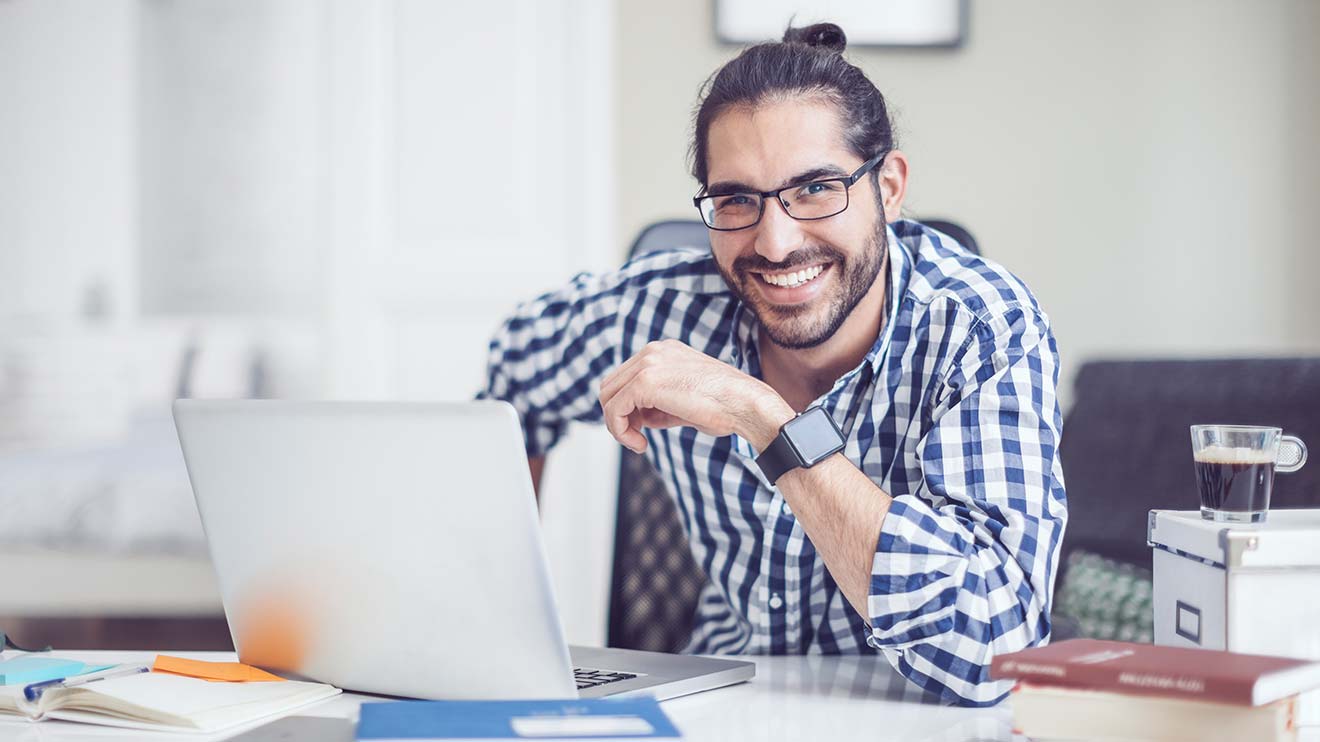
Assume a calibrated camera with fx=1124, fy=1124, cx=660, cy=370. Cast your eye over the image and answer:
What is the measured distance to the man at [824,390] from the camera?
3.14 feet

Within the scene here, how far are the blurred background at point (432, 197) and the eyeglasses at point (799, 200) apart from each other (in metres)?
1.12

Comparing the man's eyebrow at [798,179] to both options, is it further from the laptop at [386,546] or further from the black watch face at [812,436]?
the laptop at [386,546]

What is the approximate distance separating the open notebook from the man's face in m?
0.64

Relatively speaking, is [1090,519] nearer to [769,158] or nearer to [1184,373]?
[1184,373]

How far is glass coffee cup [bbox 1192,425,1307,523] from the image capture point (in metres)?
0.85

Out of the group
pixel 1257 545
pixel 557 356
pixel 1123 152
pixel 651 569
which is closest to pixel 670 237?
pixel 557 356

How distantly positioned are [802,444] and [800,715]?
0.85ft

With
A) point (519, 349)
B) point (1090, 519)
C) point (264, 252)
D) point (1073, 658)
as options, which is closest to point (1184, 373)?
point (1090, 519)

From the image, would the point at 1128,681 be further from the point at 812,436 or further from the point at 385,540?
the point at 385,540

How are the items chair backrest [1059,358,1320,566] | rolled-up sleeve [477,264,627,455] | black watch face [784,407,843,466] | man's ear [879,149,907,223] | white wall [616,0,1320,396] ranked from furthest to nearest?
white wall [616,0,1320,396] → chair backrest [1059,358,1320,566] → rolled-up sleeve [477,264,627,455] → man's ear [879,149,907,223] → black watch face [784,407,843,466]

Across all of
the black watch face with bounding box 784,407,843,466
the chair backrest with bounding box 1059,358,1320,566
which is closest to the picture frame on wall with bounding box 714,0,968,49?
the chair backrest with bounding box 1059,358,1320,566

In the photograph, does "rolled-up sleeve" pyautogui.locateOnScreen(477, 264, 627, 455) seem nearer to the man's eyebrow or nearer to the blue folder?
the man's eyebrow

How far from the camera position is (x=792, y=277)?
125 cm

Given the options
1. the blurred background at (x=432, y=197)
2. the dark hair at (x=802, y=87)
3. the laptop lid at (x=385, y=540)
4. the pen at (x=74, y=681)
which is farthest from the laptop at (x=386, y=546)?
the blurred background at (x=432, y=197)
